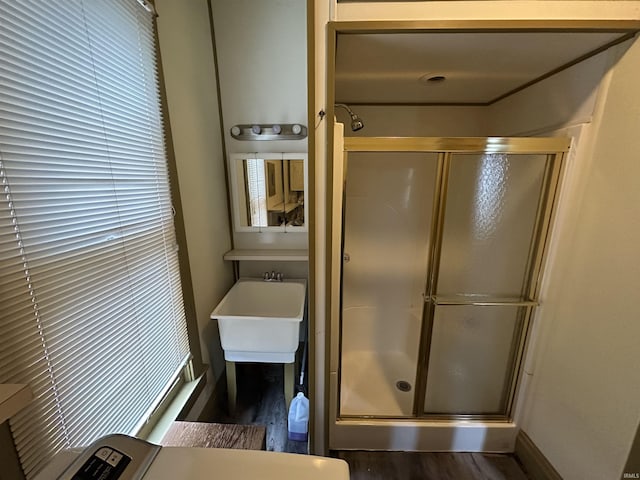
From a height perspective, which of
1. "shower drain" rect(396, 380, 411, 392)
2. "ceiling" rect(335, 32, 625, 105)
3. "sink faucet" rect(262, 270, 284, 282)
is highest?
"ceiling" rect(335, 32, 625, 105)

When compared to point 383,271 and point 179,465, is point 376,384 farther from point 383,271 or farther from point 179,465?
point 179,465

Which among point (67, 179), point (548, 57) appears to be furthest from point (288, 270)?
point (548, 57)

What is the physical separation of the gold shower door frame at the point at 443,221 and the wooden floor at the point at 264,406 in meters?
0.45

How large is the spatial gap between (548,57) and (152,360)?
7.33 feet

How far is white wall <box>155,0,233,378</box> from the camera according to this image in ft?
4.72

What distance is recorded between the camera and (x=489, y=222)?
4.74ft

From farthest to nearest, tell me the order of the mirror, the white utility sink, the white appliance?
1. the mirror
2. the white utility sink
3. the white appliance

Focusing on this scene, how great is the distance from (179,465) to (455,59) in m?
1.67

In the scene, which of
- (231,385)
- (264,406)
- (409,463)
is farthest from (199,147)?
(409,463)

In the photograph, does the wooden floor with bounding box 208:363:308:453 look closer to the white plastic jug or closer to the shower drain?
the white plastic jug

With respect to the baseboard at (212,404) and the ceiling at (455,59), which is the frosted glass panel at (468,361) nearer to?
the ceiling at (455,59)

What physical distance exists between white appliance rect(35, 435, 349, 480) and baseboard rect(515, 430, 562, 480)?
1.40 meters

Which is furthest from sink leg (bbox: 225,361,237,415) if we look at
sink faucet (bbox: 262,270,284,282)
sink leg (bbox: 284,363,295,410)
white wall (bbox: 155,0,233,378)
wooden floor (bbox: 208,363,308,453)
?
sink faucet (bbox: 262,270,284,282)

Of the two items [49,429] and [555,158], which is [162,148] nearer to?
[49,429]
